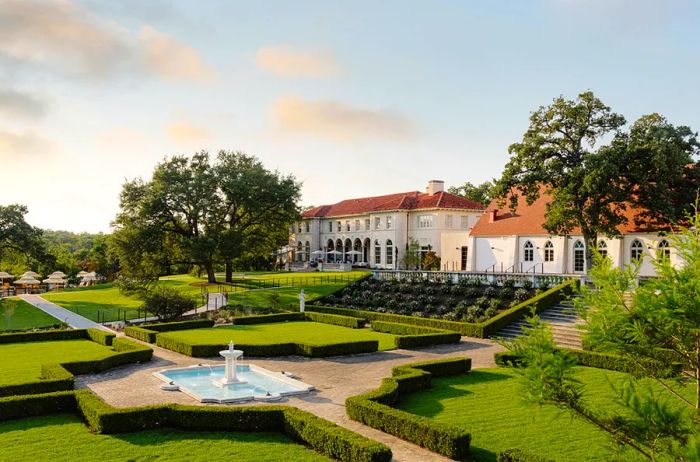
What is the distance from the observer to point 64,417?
48.5ft

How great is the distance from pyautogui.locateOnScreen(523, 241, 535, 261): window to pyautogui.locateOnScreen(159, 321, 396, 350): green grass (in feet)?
66.9

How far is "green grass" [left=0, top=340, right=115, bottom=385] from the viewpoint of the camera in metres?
19.8

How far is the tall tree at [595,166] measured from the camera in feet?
109

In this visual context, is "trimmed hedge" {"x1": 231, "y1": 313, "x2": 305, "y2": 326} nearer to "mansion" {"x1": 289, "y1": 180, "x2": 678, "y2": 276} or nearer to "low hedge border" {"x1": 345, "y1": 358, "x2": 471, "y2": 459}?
"mansion" {"x1": 289, "y1": 180, "x2": 678, "y2": 276}

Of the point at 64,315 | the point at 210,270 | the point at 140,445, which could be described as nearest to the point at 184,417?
the point at 140,445

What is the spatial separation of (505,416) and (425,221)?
173 ft

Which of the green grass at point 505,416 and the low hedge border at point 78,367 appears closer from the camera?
the green grass at point 505,416

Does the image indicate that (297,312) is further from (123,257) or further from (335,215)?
(335,215)

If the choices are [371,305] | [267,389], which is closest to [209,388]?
[267,389]

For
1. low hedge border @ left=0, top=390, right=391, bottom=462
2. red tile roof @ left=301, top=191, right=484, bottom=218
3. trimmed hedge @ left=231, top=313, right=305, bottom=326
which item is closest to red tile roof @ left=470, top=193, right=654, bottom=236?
red tile roof @ left=301, top=191, right=484, bottom=218

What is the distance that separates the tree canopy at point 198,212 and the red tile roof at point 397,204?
18873 mm

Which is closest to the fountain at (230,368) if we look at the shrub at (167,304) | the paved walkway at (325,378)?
the paved walkway at (325,378)

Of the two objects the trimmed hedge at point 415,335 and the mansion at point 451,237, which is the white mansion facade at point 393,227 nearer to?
the mansion at point 451,237

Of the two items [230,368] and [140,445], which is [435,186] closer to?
[230,368]
